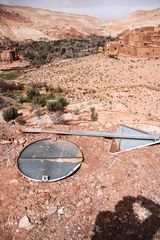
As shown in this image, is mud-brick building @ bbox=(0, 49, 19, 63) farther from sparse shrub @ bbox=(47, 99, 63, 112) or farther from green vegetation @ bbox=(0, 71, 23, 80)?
sparse shrub @ bbox=(47, 99, 63, 112)

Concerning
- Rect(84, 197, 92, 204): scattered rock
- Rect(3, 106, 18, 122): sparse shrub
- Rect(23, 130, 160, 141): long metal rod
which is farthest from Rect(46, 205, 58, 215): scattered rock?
Rect(3, 106, 18, 122): sparse shrub

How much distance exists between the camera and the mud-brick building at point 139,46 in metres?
27.3

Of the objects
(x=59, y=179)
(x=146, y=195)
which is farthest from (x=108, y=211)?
(x=59, y=179)

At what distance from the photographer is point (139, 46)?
91.7ft

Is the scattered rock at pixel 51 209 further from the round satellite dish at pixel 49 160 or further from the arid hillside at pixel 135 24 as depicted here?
the arid hillside at pixel 135 24

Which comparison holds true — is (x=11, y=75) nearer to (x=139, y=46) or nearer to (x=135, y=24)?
(x=139, y=46)

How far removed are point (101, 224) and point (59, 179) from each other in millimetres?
1089

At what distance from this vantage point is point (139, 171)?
498cm

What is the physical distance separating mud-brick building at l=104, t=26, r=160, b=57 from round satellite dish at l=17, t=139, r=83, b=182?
77.3 ft

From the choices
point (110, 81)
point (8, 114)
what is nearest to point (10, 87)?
point (110, 81)

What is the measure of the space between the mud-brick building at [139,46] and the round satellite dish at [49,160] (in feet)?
77.3

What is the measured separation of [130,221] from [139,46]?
26.0m

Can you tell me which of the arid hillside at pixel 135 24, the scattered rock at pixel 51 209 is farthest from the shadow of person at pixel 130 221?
the arid hillside at pixel 135 24

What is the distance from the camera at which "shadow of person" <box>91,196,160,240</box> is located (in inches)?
151
